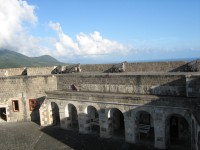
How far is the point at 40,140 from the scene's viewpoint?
18703 mm

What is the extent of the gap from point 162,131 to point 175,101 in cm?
218

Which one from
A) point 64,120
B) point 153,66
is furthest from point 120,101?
point 64,120

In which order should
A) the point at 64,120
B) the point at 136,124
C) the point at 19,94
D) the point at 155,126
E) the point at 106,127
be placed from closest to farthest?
the point at 155,126
the point at 136,124
the point at 106,127
the point at 64,120
the point at 19,94

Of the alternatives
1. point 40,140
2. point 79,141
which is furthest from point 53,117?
point 79,141

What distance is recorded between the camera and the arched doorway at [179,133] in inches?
627

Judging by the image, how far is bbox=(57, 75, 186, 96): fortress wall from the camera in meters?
16.2

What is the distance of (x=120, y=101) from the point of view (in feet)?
55.8

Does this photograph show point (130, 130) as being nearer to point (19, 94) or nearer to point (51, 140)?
point (51, 140)

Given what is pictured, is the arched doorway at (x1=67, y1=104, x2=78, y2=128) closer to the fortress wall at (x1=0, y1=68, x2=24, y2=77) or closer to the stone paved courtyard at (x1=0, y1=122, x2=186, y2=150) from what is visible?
the stone paved courtyard at (x1=0, y1=122, x2=186, y2=150)

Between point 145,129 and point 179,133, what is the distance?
2.36 m

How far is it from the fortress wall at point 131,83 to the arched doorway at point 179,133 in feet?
6.36

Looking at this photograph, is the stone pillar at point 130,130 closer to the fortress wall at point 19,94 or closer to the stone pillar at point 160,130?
the stone pillar at point 160,130

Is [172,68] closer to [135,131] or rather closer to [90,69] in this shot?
[135,131]

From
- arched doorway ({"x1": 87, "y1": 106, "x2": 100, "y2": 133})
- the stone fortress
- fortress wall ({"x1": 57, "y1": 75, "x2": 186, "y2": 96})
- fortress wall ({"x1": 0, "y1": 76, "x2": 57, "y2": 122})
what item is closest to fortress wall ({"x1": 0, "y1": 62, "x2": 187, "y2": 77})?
the stone fortress
